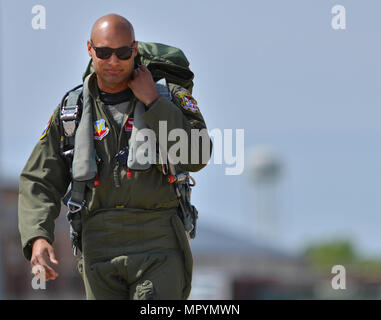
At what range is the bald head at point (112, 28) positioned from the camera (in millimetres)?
5367

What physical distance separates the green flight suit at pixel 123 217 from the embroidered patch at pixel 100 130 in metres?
0.02

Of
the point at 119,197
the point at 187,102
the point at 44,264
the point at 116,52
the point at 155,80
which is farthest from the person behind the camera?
the point at 155,80

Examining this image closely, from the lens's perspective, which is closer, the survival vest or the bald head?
the bald head

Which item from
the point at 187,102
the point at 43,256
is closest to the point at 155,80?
the point at 187,102

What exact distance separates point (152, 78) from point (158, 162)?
1.53 ft

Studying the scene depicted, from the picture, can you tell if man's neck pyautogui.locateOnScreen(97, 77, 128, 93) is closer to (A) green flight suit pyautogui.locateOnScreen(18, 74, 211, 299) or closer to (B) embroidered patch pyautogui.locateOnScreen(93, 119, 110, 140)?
(A) green flight suit pyautogui.locateOnScreen(18, 74, 211, 299)

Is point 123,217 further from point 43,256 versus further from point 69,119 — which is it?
point 69,119

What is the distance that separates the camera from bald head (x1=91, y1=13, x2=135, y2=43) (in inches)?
211

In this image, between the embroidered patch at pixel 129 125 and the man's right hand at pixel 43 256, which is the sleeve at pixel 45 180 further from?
the embroidered patch at pixel 129 125

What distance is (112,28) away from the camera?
5.37 meters

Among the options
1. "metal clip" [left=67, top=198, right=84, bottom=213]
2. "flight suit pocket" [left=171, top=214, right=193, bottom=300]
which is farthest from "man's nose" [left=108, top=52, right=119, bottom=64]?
"flight suit pocket" [left=171, top=214, right=193, bottom=300]

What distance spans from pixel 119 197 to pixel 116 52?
2.55ft

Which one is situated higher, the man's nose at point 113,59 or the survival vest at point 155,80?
the man's nose at point 113,59

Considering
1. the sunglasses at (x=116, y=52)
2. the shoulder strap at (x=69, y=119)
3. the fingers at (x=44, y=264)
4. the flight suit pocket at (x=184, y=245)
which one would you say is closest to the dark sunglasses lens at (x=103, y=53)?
the sunglasses at (x=116, y=52)
